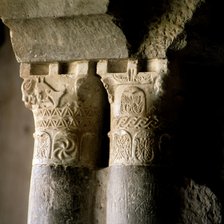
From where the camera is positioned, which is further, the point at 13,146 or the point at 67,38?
the point at 13,146

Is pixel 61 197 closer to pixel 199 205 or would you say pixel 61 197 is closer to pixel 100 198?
pixel 100 198

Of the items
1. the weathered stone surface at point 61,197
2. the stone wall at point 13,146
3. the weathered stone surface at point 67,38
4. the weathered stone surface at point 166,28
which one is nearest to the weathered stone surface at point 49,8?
the weathered stone surface at point 67,38

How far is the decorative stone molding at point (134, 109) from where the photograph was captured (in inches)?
74.7

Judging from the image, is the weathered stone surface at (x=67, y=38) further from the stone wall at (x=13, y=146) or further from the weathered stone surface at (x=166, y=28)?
the stone wall at (x=13, y=146)

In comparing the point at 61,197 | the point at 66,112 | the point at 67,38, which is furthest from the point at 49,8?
the point at 61,197

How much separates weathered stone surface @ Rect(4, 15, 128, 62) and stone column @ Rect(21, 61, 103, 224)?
5 centimetres

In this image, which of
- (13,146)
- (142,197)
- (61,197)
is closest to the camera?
(142,197)

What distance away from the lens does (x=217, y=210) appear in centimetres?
188

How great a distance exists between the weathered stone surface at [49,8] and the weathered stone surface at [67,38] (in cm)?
3

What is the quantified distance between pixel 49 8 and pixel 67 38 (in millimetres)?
144

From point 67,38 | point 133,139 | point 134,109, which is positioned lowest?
point 133,139

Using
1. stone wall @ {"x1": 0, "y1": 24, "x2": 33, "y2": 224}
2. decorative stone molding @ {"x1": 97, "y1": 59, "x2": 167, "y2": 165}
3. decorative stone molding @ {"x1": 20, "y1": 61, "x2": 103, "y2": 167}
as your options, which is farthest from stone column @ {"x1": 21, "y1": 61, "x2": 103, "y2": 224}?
stone wall @ {"x1": 0, "y1": 24, "x2": 33, "y2": 224}

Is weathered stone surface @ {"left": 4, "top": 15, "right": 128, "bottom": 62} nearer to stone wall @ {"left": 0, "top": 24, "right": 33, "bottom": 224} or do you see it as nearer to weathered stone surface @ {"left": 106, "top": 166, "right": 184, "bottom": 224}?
weathered stone surface @ {"left": 106, "top": 166, "right": 184, "bottom": 224}

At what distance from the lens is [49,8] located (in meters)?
1.90
